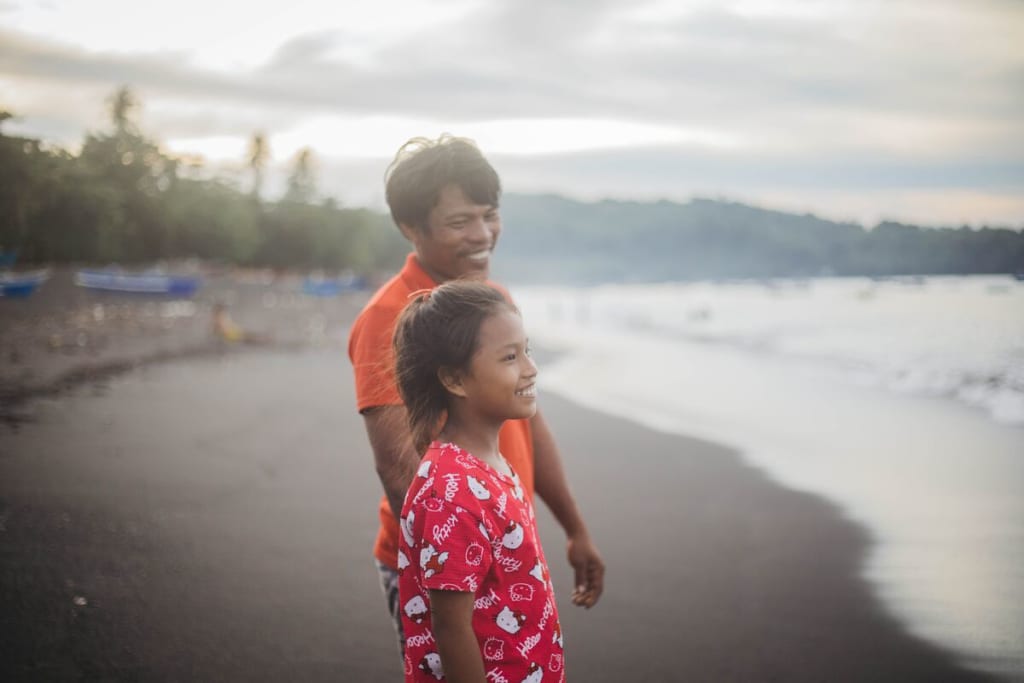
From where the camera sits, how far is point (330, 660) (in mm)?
3387

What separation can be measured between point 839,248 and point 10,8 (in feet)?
31.0

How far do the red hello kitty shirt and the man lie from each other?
0.32 metres

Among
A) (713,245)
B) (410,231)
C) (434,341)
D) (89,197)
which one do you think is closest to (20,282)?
(89,197)

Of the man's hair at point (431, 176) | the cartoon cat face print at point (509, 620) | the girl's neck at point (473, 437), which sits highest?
the man's hair at point (431, 176)

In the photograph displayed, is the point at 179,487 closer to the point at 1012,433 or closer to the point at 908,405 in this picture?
the point at 1012,433

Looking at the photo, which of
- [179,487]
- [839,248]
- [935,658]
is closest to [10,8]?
[179,487]

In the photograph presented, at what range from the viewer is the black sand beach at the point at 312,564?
134 inches

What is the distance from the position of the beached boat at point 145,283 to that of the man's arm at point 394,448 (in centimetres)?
1374

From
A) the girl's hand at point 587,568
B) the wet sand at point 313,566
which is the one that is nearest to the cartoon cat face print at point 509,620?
the girl's hand at point 587,568

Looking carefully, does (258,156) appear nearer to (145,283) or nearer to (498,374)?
(145,283)

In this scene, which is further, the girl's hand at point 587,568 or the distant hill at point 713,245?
the distant hill at point 713,245

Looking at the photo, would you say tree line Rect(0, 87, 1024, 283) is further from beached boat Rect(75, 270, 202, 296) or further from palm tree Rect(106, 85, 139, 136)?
beached boat Rect(75, 270, 202, 296)

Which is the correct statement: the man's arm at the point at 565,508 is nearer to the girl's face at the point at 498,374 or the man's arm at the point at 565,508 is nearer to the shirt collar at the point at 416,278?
the shirt collar at the point at 416,278

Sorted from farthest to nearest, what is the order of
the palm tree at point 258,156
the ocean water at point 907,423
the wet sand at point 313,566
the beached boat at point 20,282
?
the palm tree at point 258,156 → the beached boat at point 20,282 → the ocean water at point 907,423 → the wet sand at point 313,566
